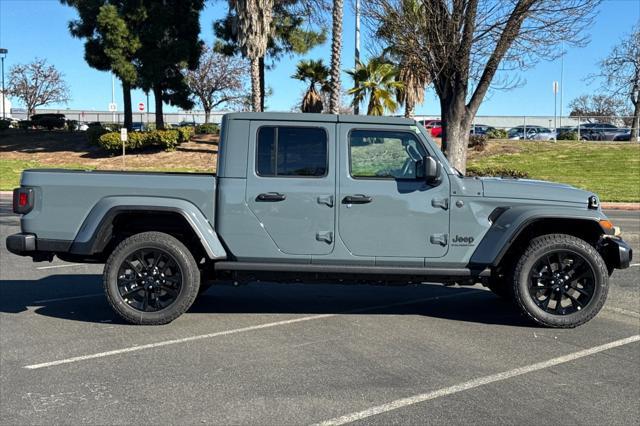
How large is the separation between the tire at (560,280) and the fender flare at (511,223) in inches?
9.2

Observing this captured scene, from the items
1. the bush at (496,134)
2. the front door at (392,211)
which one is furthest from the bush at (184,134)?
the front door at (392,211)

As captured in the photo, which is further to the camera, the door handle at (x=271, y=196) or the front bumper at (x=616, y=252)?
the front bumper at (x=616, y=252)

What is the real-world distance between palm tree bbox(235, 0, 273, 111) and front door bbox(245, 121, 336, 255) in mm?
22006

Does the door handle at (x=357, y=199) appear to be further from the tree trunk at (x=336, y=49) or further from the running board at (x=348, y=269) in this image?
the tree trunk at (x=336, y=49)

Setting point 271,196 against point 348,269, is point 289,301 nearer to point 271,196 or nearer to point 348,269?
point 348,269

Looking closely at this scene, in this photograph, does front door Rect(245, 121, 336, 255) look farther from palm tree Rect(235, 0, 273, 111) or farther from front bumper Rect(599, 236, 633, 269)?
palm tree Rect(235, 0, 273, 111)

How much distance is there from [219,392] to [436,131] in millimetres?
38484

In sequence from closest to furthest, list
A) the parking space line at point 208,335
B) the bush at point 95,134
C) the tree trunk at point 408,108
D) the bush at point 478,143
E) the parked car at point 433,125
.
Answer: the parking space line at point 208,335 → the tree trunk at point 408,108 → the bush at point 478,143 → the bush at point 95,134 → the parked car at point 433,125

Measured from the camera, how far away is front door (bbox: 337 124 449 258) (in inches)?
222

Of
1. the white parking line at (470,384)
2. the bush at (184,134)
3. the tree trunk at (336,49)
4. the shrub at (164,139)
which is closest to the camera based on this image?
the white parking line at (470,384)

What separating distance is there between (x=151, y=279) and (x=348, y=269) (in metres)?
1.87

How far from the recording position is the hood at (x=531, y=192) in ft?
18.7

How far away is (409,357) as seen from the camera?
4.99 m

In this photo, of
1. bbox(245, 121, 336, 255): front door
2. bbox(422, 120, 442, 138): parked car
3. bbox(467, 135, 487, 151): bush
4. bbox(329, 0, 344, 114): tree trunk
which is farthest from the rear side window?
bbox(422, 120, 442, 138): parked car
